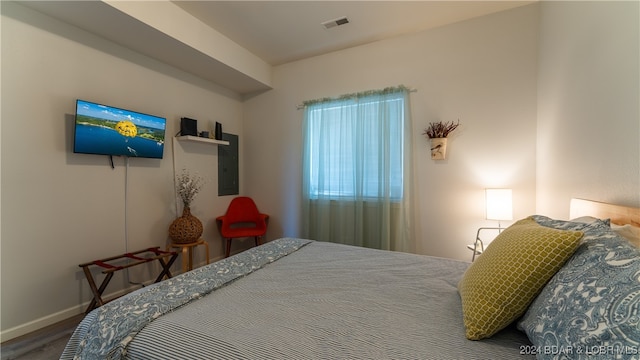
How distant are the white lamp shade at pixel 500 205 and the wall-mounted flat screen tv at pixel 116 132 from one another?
134 inches

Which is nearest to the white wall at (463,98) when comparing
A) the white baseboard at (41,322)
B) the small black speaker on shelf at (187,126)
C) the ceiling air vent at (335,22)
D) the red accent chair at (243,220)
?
the ceiling air vent at (335,22)

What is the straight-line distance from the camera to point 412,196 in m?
2.83

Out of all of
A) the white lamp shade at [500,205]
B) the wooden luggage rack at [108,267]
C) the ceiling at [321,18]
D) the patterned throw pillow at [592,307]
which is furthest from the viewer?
the ceiling at [321,18]

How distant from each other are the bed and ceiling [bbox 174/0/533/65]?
2.24 meters

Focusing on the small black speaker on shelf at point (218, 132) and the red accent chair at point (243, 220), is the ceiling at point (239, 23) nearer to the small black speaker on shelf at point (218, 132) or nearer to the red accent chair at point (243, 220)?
the small black speaker on shelf at point (218, 132)

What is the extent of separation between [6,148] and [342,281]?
8.47ft

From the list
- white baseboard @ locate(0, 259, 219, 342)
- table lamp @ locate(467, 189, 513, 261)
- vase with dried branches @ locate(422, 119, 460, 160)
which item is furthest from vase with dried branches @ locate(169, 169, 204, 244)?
table lamp @ locate(467, 189, 513, 261)

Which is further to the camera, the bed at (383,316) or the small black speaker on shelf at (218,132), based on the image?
the small black speaker on shelf at (218,132)

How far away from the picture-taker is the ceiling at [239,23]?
2.06 metres

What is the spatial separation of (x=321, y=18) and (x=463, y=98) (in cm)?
173

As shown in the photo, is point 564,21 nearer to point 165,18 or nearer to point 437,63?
point 437,63

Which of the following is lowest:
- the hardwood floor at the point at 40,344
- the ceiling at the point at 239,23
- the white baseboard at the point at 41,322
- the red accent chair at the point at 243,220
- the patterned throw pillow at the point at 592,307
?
the hardwood floor at the point at 40,344

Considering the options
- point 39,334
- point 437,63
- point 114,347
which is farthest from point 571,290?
point 39,334

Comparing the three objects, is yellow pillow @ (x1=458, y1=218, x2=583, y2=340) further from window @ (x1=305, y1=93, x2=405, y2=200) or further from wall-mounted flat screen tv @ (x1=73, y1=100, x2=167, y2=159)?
wall-mounted flat screen tv @ (x1=73, y1=100, x2=167, y2=159)
